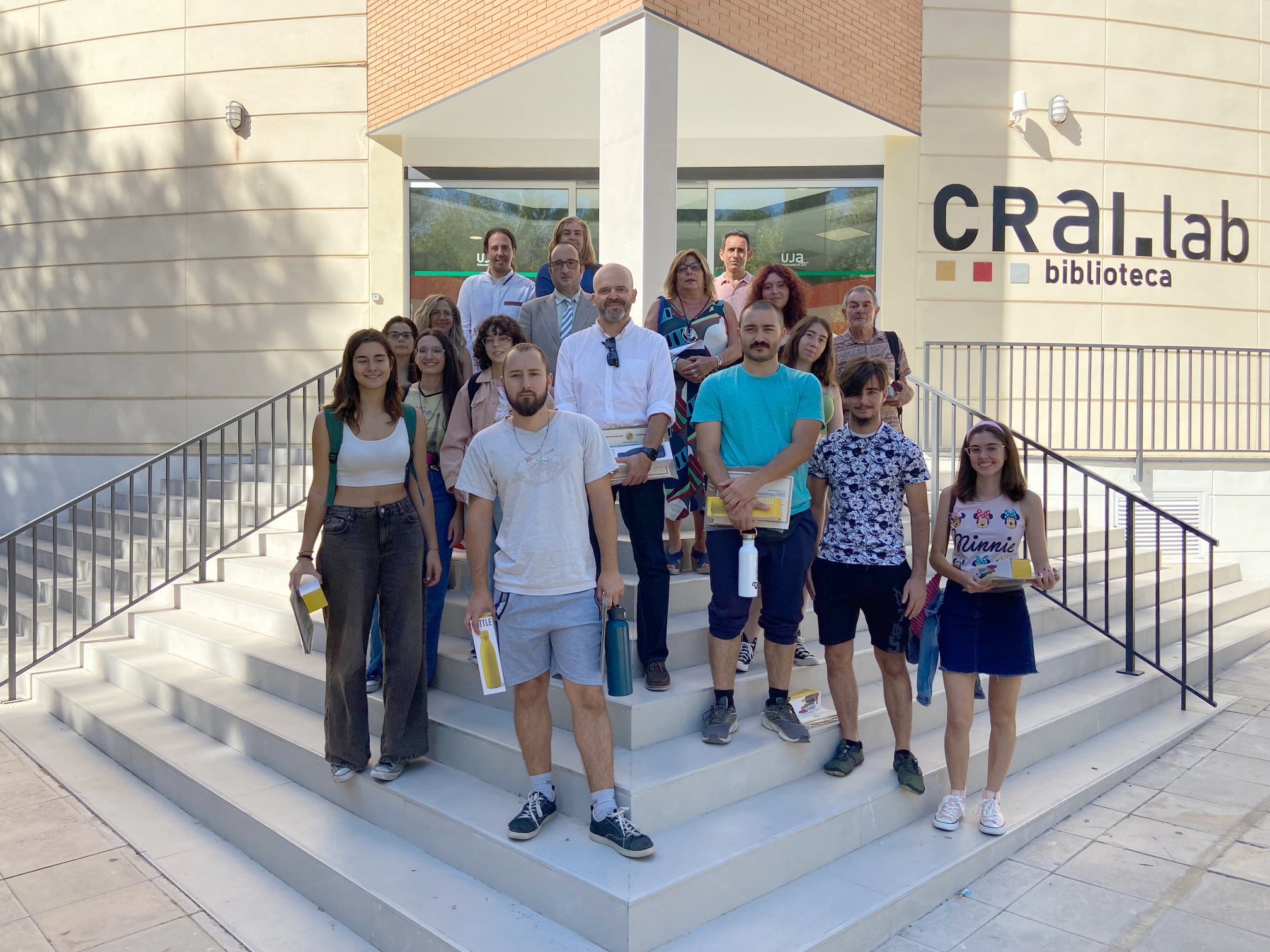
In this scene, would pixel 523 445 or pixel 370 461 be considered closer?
pixel 523 445

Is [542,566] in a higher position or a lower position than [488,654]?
higher

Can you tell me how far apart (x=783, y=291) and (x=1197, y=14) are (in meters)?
9.30

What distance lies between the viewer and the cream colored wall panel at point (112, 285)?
11.0m

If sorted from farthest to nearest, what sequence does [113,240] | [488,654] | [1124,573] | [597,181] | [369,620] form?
[113,240]
[597,181]
[1124,573]
[369,620]
[488,654]

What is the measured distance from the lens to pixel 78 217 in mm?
A: 11477

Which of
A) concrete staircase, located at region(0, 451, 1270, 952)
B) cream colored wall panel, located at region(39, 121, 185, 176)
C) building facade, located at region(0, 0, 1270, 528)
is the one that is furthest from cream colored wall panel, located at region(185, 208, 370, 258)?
concrete staircase, located at region(0, 451, 1270, 952)

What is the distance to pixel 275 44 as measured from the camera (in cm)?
1058

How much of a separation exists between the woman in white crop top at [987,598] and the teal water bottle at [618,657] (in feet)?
5.02

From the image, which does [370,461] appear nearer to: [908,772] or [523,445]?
Result: [523,445]

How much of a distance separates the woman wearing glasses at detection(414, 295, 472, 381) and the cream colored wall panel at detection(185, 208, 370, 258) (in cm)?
582

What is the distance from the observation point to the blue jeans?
183 inches

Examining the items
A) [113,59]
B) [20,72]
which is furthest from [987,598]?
[20,72]

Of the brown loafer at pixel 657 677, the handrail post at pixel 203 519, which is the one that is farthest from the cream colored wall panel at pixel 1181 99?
the handrail post at pixel 203 519

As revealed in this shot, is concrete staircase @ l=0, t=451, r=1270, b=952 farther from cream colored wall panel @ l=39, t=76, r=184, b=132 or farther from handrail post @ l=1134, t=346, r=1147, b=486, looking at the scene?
cream colored wall panel @ l=39, t=76, r=184, b=132
